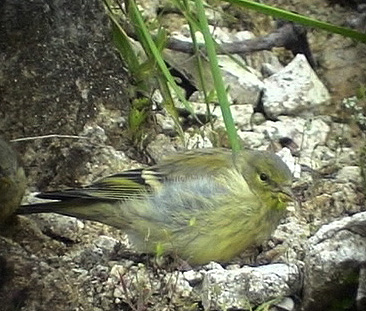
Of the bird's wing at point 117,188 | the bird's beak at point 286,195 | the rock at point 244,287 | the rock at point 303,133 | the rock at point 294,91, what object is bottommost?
the rock at point 244,287

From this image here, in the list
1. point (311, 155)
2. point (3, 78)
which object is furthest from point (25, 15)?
point (311, 155)

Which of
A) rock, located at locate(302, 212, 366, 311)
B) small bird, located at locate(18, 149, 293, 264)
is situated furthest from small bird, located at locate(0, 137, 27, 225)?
rock, located at locate(302, 212, 366, 311)

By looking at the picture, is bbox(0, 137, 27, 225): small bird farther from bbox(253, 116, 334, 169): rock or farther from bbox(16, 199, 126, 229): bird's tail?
bbox(253, 116, 334, 169): rock

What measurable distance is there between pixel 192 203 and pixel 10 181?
655 millimetres

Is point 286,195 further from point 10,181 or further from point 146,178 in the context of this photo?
point 10,181

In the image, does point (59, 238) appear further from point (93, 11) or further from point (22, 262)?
point (93, 11)

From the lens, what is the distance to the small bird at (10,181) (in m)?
4.78

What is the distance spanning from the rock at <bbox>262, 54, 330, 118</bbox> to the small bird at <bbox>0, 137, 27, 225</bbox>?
1545 mm

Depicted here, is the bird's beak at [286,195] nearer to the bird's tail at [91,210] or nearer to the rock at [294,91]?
the bird's tail at [91,210]

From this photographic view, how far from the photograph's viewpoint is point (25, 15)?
5480 mm

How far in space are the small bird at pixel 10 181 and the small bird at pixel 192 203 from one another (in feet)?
0.22

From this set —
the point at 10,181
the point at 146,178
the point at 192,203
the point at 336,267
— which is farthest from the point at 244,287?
the point at 10,181

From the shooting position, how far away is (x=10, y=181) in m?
4.80

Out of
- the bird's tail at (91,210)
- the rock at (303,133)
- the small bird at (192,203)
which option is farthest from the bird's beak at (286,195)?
the rock at (303,133)
